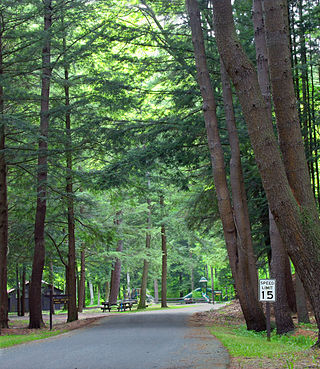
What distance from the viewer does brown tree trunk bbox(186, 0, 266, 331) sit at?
14.2 metres

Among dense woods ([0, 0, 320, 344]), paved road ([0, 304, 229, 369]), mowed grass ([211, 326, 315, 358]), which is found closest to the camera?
paved road ([0, 304, 229, 369])

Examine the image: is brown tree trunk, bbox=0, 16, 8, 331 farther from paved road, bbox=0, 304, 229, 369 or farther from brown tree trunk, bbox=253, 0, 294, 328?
brown tree trunk, bbox=253, 0, 294, 328

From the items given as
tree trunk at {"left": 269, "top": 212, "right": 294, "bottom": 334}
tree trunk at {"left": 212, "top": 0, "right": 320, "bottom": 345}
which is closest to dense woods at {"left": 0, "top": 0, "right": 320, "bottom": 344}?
tree trunk at {"left": 269, "top": 212, "right": 294, "bottom": 334}

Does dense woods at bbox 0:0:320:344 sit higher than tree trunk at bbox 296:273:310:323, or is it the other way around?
dense woods at bbox 0:0:320:344

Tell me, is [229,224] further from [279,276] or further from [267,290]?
[267,290]

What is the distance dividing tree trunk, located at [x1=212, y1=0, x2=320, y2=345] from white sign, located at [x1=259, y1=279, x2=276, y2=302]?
295 cm

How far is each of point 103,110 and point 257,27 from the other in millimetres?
8708

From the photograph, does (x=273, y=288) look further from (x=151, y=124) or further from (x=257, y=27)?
(x=151, y=124)

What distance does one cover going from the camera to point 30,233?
2197cm

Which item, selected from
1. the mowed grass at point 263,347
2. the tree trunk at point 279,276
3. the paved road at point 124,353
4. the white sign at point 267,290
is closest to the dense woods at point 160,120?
the tree trunk at point 279,276

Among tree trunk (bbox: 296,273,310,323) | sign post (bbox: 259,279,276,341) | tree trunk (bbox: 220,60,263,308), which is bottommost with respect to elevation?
tree trunk (bbox: 296,273,310,323)

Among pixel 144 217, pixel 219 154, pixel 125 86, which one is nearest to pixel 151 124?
pixel 125 86

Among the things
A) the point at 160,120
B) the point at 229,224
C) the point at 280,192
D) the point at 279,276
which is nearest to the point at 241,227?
the point at 229,224

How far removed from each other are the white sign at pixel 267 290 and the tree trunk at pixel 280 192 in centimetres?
295
